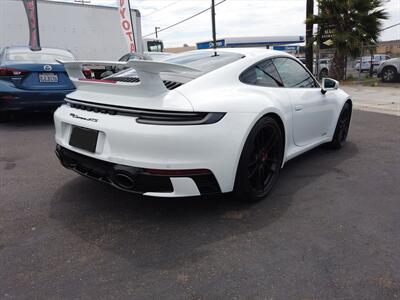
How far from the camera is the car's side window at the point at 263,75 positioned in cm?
337

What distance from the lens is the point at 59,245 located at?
8.63ft

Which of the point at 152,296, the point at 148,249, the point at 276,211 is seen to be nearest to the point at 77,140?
the point at 148,249

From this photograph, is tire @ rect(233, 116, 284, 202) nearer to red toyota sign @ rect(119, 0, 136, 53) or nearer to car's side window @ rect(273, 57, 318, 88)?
car's side window @ rect(273, 57, 318, 88)

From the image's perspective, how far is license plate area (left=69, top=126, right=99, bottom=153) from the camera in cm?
286

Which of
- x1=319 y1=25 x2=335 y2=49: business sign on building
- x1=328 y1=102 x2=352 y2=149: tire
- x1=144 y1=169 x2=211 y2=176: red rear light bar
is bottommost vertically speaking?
x1=328 y1=102 x2=352 y2=149: tire

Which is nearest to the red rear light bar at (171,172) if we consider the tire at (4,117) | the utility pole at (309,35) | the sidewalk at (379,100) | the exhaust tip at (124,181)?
the exhaust tip at (124,181)

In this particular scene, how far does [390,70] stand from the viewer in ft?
51.3

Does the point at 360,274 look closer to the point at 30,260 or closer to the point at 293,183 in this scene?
the point at 293,183

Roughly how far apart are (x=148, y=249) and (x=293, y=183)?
1.84 meters

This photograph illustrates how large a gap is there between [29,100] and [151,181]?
4.46 m

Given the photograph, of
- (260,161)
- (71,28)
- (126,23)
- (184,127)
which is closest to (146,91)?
(184,127)

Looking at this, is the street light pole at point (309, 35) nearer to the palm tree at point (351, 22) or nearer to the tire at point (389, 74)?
the palm tree at point (351, 22)

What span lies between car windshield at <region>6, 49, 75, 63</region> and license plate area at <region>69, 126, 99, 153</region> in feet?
13.1

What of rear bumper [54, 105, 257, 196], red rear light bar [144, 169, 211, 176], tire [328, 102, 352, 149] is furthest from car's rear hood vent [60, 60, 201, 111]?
tire [328, 102, 352, 149]
